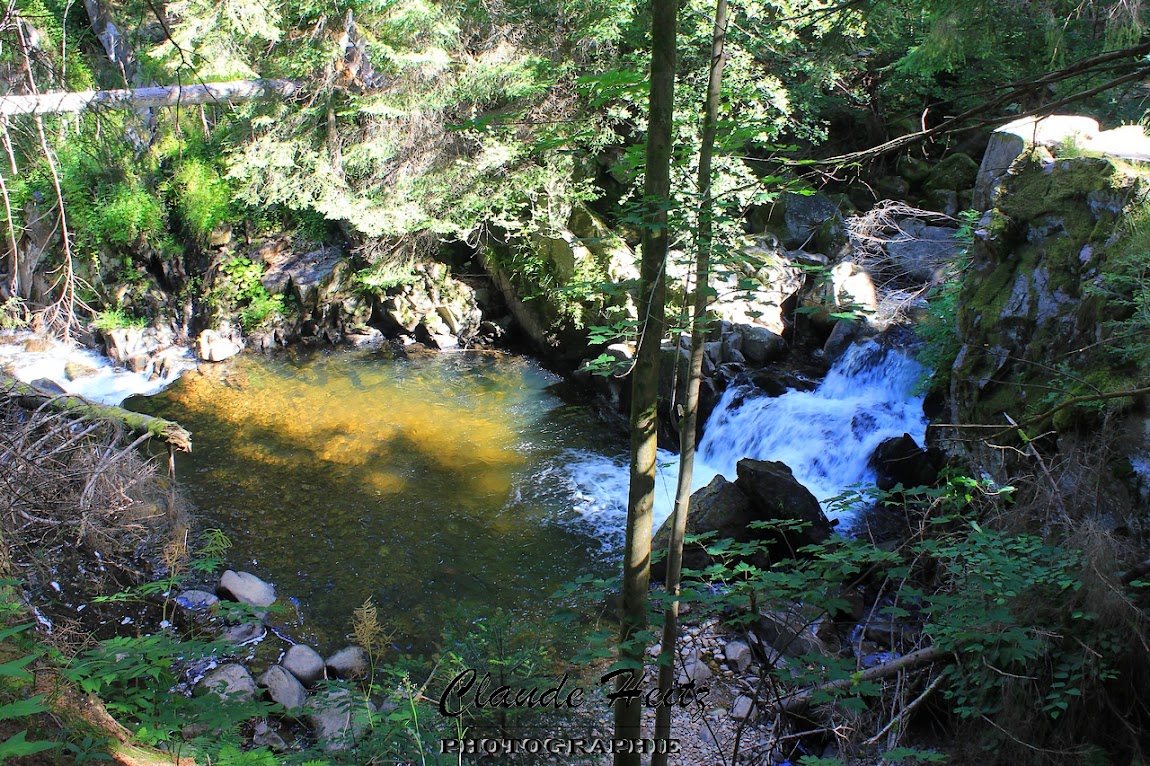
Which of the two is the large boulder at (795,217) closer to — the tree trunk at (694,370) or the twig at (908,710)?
the twig at (908,710)

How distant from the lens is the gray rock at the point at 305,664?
5.47 m

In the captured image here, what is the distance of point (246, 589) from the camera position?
6.38 metres

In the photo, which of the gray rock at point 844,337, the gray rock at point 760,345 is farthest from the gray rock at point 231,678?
the gray rock at point 844,337

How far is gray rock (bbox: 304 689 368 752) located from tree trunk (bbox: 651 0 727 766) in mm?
1618

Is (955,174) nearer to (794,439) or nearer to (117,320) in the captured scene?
(794,439)

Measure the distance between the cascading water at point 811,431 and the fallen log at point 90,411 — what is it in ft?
16.2

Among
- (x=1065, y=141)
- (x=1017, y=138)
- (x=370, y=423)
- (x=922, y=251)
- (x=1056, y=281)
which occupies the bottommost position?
(x=370, y=423)

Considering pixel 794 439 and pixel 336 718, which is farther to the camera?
pixel 794 439

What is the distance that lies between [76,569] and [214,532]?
1458 mm

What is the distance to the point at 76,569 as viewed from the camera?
5.64m

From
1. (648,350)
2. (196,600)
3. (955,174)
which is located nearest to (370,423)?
(196,600)

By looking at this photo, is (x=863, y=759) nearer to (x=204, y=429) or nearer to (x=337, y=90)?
(x=204, y=429)

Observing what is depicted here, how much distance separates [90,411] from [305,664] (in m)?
3.63

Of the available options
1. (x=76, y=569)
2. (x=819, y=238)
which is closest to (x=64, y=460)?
(x=76, y=569)
